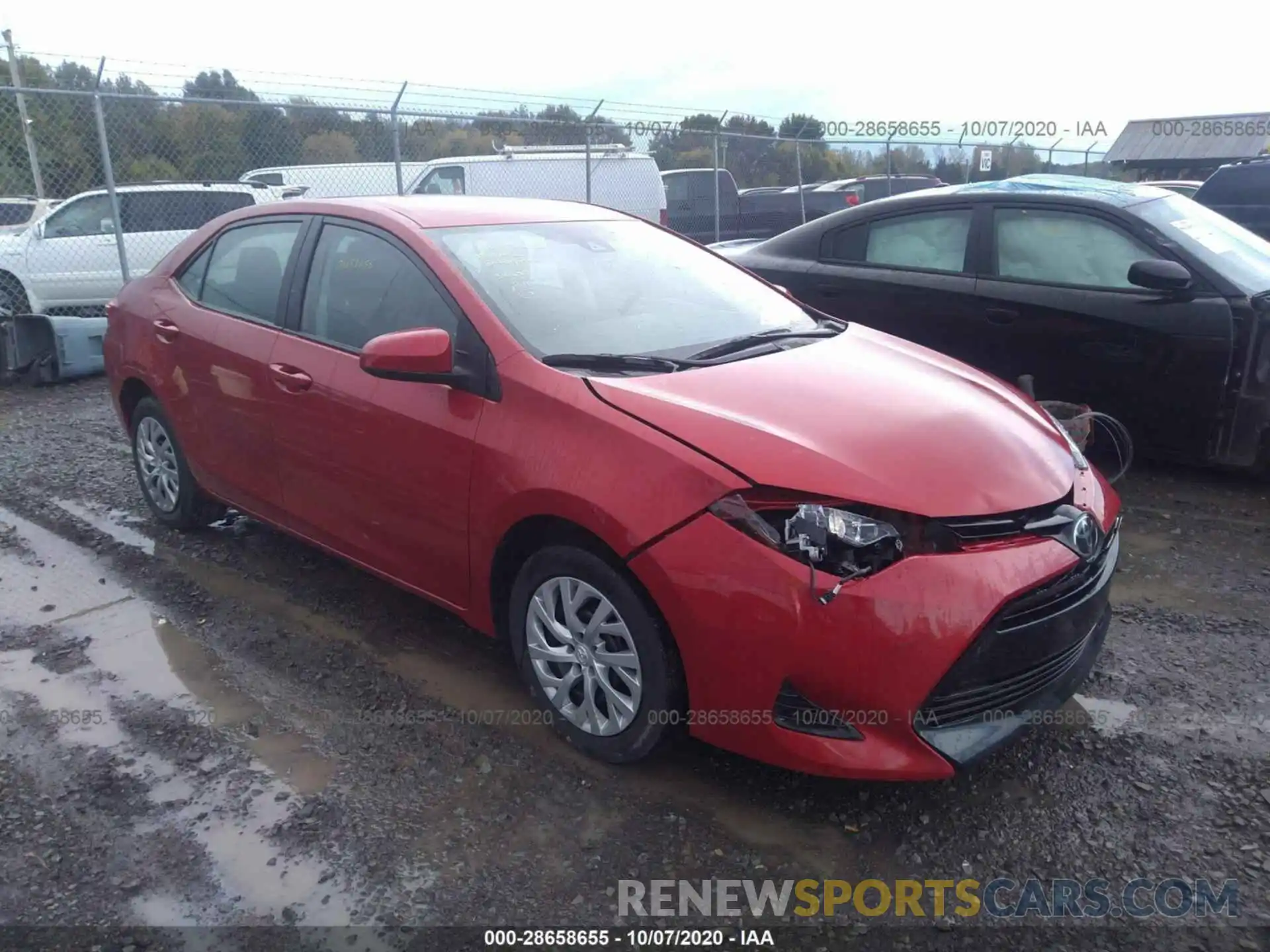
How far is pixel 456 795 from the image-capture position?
9.69 feet

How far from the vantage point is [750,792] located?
2953 mm

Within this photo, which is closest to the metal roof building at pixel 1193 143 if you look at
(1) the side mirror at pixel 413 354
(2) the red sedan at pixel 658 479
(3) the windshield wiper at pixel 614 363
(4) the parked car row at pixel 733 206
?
(4) the parked car row at pixel 733 206

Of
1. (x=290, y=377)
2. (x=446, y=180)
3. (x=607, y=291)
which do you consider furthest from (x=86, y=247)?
(x=607, y=291)

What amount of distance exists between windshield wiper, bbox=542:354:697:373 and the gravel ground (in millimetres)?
1197

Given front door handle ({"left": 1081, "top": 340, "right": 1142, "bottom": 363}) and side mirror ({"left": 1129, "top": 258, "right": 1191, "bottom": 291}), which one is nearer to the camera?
side mirror ({"left": 1129, "top": 258, "right": 1191, "bottom": 291})

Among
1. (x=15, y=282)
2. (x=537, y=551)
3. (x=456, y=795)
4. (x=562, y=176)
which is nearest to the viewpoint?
(x=456, y=795)

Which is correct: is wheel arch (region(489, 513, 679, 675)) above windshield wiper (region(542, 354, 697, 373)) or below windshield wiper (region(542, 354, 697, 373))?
below

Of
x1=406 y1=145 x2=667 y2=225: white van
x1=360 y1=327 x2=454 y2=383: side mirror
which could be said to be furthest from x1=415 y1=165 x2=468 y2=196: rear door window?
x1=360 y1=327 x2=454 y2=383: side mirror

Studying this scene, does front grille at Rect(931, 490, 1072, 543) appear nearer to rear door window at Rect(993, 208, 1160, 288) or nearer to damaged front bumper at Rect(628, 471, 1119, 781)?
damaged front bumper at Rect(628, 471, 1119, 781)

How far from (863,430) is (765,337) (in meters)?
0.86

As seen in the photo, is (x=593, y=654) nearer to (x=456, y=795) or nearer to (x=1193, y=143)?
(x=456, y=795)

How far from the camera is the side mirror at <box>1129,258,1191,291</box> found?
16.4 ft

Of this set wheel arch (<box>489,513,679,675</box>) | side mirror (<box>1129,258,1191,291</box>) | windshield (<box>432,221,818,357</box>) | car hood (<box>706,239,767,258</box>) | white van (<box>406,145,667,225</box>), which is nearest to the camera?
wheel arch (<box>489,513,679,675</box>)

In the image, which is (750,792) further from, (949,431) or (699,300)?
(699,300)
